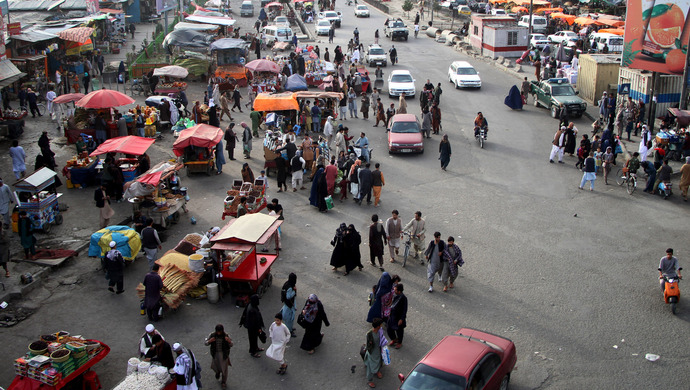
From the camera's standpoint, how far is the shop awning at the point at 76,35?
110 feet

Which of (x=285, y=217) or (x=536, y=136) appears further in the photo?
(x=536, y=136)

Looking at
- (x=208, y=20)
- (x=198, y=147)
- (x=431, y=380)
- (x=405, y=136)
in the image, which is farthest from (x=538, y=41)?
(x=431, y=380)

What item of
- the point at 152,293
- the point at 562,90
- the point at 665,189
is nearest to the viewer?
the point at 152,293

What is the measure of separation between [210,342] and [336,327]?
2861 millimetres

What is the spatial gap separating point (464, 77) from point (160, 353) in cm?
2743

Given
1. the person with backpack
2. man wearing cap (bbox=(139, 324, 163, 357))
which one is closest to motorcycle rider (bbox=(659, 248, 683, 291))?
the person with backpack

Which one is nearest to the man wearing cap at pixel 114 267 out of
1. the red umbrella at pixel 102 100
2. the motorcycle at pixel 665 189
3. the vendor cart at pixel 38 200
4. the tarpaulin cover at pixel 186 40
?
the vendor cart at pixel 38 200

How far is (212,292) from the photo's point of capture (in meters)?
13.2

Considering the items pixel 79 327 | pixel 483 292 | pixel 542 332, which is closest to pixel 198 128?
pixel 79 327

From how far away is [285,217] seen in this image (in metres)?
17.9

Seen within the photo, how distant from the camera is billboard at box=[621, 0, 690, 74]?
24.3m

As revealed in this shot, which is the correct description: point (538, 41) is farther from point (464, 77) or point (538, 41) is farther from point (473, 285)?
point (473, 285)

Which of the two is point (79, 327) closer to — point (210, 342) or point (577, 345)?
point (210, 342)

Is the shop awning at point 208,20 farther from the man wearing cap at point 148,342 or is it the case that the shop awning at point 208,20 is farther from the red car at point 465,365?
the red car at point 465,365
